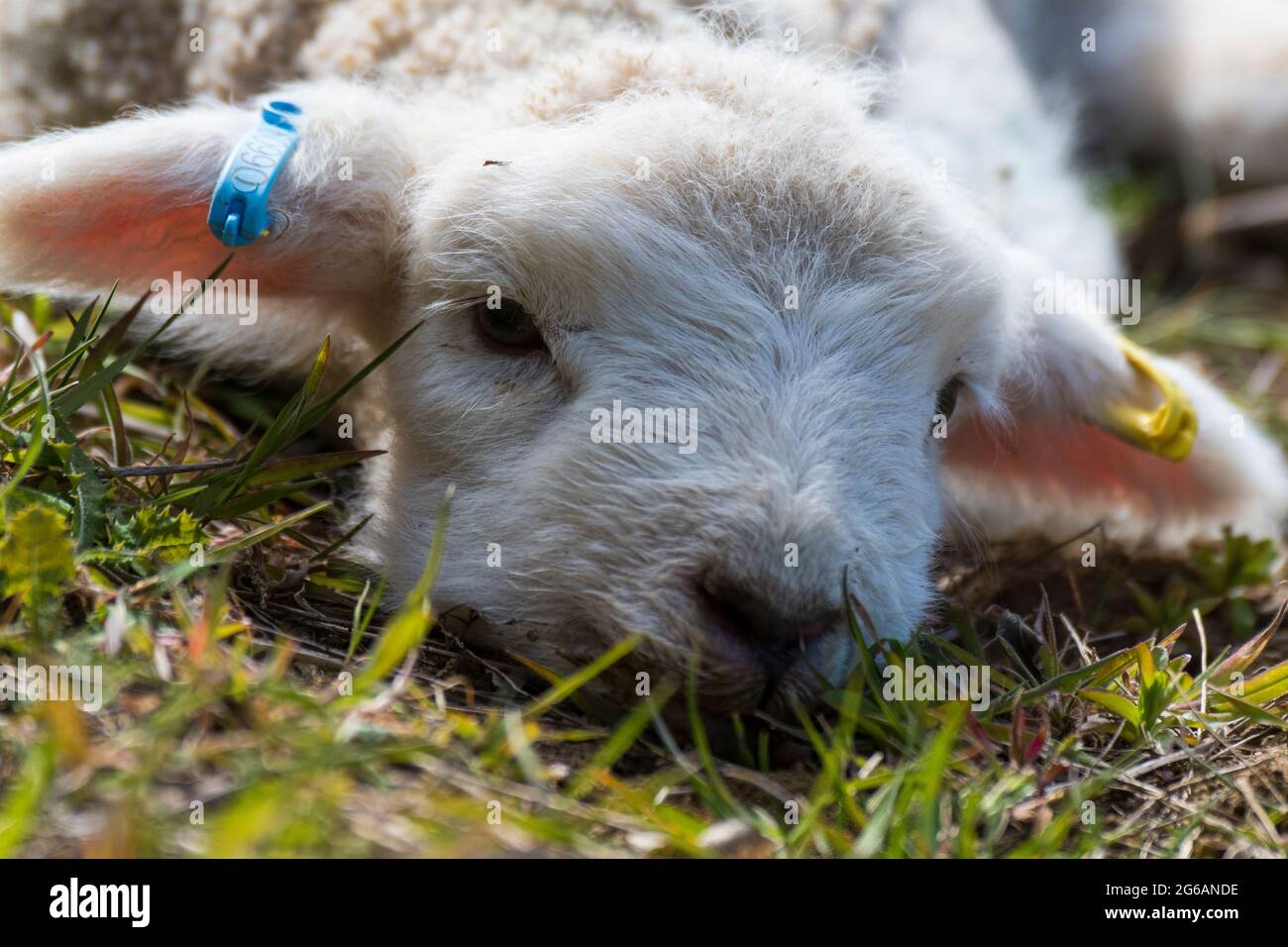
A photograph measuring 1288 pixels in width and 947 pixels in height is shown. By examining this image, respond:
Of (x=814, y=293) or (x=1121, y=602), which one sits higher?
(x=814, y=293)

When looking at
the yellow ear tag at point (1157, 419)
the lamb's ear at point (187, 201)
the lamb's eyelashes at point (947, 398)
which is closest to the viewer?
the lamb's ear at point (187, 201)

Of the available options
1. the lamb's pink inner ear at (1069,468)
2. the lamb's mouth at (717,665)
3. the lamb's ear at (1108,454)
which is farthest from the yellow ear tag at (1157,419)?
the lamb's mouth at (717,665)

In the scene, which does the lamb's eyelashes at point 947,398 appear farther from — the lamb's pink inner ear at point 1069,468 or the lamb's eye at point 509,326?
the lamb's eye at point 509,326

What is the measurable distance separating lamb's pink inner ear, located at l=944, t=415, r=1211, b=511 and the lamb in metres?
0.10

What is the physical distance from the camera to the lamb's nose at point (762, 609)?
2439 mm

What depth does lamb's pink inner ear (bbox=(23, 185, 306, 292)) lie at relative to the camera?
3156 millimetres

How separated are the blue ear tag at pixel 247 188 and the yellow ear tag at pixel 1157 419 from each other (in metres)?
2.35

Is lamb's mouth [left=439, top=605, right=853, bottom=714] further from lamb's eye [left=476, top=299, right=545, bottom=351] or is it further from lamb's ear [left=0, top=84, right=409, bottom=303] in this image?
lamb's ear [left=0, top=84, right=409, bottom=303]

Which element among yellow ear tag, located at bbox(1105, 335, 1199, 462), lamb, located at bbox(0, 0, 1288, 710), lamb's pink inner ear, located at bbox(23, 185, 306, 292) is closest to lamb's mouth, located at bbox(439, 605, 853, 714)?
lamb, located at bbox(0, 0, 1288, 710)

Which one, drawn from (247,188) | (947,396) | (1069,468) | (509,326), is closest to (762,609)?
(509,326)
